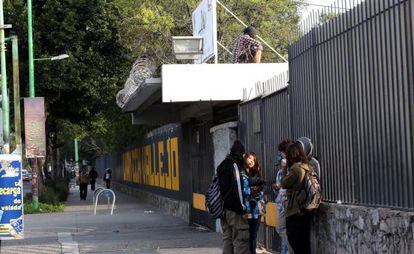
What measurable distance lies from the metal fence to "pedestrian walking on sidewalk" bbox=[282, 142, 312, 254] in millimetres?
482

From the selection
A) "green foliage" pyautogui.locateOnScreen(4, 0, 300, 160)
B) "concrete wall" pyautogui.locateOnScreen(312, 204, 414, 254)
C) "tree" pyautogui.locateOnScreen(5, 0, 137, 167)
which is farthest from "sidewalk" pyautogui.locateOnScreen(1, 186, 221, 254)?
"tree" pyautogui.locateOnScreen(5, 0, 137, 167)

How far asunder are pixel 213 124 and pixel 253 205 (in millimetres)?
6583

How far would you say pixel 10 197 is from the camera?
407 inches

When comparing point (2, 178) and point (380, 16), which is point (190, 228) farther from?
point (380, 16)

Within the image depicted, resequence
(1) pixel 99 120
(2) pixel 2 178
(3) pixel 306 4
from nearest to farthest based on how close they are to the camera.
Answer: (2) pixel 2 178, (3) pixel 306 4, (1) pixel 99 120

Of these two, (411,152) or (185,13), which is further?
(185,13)

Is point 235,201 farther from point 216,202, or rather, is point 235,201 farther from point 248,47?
point 248,47

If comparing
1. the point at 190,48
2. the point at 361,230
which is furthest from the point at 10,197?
the point at 190,48

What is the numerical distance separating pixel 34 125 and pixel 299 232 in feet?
58.1

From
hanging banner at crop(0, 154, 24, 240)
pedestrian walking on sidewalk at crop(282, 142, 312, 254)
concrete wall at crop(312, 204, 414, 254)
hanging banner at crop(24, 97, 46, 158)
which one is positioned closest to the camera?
concrete wall at crop(312, 204, 414, 254)

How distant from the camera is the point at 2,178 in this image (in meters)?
10.3

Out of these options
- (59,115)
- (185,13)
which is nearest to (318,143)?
(185,13)

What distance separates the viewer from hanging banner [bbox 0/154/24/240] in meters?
10.3

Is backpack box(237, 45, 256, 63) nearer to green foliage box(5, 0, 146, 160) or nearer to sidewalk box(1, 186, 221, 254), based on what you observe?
sidewalk box(1, 186, 221, 254)
